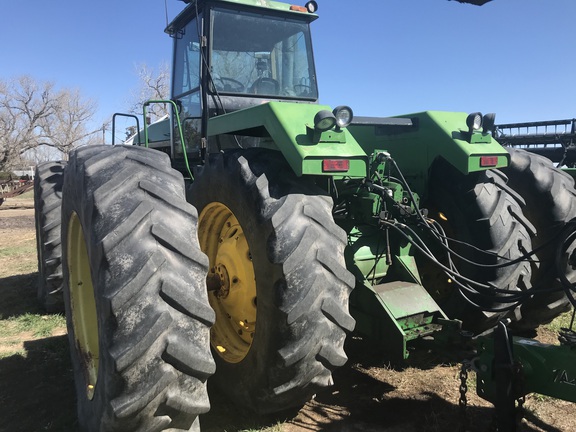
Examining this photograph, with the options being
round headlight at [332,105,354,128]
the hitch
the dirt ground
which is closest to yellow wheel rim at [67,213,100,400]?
the dirt ground

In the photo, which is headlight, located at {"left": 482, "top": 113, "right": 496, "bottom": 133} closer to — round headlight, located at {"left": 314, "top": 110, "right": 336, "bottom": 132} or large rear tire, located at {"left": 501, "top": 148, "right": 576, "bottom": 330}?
large rear tire, located at {"left": 501, "top": 148, "right": 576, "bottom": 330}

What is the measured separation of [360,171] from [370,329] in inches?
43.7

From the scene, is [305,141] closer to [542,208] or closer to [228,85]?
[228,85]

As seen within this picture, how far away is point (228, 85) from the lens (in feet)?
14.6

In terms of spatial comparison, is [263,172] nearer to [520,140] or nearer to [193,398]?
[193,398]

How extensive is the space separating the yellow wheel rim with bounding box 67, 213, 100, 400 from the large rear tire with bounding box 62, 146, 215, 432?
29.4 inches

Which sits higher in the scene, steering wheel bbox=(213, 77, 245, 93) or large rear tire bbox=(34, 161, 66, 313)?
steering wheel bbox=(213, 77, 245, 93)

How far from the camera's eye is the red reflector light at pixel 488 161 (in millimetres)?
3439

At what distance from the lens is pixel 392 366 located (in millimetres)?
3809

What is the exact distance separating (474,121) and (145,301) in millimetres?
2696

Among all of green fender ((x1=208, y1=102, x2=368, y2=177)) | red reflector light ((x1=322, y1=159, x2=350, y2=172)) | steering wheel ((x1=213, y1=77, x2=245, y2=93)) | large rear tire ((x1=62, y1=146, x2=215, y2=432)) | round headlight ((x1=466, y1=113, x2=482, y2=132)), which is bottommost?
large rear tire ((x1=62, y1=146, x2=215, y2=432))

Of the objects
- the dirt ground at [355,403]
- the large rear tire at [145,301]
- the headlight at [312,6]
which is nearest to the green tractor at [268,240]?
the large rear tire at [145,301]

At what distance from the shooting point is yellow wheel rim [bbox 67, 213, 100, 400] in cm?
300

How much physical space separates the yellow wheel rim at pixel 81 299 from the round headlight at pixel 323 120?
1617 millimetres
